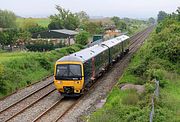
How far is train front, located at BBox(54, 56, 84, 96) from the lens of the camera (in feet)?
73.4

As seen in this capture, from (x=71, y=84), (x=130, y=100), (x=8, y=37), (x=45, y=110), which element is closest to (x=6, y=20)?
(x=8, y=37)

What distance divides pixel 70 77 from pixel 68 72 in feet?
1.17

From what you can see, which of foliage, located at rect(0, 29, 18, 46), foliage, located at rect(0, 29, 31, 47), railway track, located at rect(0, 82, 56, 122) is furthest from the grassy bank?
foliage, located at rect(0, 29, 31, 47)

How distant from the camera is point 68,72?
74.1 feet

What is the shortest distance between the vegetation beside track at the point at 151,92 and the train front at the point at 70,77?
215 centimetres

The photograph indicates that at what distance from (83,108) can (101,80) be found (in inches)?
346

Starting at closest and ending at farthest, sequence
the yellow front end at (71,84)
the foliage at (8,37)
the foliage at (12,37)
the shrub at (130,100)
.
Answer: the shrub at (130,100)
the yellow front end at (71,84)
the foliage at (8,37)
the foliage at (12,37)

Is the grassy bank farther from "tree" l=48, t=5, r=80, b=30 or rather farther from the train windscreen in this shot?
"tree" l=48, t=5, r=80, b=30

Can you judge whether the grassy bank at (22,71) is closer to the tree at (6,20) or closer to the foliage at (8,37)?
the foliage at (8,37)

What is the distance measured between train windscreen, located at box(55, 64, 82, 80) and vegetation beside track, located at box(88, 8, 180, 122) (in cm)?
243

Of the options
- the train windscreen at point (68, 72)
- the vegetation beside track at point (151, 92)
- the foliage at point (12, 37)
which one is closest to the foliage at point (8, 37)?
the foliage at point (12, 37)

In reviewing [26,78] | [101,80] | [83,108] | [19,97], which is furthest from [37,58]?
[83,108]

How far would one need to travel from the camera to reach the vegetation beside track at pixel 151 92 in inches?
622

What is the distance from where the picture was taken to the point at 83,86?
2294 centimetres
